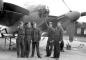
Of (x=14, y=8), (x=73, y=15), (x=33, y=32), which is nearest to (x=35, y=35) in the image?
(x=33, y=32)

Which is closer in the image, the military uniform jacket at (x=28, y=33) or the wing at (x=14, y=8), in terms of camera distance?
the military uniform jacket at (x=28, y=33)

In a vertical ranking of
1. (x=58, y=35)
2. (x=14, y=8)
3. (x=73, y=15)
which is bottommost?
(x=58, y=35)

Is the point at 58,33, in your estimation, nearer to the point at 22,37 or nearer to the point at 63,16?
the point at 22,37

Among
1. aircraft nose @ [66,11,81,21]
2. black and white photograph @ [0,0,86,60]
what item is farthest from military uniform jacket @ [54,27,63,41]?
aircraft nose @ [66,11,81,21]

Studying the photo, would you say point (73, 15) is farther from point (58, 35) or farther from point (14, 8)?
point (14, 8)

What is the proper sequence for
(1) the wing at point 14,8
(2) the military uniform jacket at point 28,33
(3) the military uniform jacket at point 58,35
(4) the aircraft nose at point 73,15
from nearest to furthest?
(2) the military uniform jacket at point 28,33 < (3) the military uniform jacket at point 58,35 < (1) the wing at point 14,8 < (4) the aircraft nose at point 73,15

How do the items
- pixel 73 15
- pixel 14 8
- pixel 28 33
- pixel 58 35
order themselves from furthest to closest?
pixel 73 15, pixel 14 8, pixel 58 35, pixel 28 33

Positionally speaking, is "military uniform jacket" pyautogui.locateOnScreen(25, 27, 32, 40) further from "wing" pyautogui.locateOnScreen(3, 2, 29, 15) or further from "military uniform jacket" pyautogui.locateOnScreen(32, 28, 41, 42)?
"wing" pyautogui.locateOnScreen(3, 2, 29, 15)

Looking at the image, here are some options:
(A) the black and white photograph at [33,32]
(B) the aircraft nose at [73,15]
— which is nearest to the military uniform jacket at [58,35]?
(A) the black and white photograph at [33,32]

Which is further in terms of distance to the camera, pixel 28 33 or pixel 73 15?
pixel 73 15

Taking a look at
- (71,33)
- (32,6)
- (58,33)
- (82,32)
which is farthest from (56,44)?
(82,32)

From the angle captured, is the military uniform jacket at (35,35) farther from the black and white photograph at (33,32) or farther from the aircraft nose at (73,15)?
the aircraft nose at (73,15)

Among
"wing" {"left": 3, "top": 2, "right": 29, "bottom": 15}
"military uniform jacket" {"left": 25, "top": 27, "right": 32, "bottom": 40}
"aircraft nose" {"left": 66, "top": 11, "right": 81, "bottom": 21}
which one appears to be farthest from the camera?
"aircraft nose" {"left": 66, "top": 11, "right": 81, "bottom": 21}

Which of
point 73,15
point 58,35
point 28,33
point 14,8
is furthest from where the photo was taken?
point 73,15
